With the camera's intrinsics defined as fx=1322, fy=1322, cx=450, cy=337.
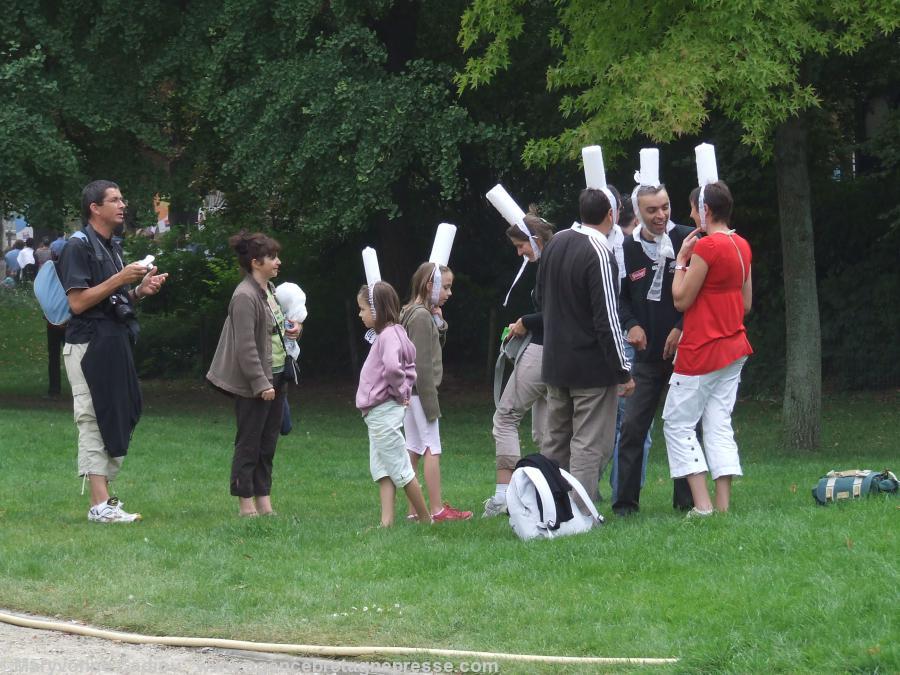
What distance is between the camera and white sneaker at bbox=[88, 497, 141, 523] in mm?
9117

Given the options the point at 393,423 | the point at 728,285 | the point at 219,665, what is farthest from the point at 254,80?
the point at 219,665

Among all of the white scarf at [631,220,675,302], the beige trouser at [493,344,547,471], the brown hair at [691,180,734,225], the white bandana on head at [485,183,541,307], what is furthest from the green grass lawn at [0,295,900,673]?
the white bandana on head at [485,183,541,307]

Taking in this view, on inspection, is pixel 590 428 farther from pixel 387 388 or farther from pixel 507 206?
pixel 507 206

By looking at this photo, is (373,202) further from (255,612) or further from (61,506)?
(255,612)

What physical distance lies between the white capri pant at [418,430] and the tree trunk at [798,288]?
6743 millimetres

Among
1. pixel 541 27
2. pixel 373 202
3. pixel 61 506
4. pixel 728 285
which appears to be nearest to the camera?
pixel 728 285

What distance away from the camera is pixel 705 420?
7805mm

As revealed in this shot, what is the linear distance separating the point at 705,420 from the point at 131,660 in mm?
3660

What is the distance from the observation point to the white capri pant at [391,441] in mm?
8516

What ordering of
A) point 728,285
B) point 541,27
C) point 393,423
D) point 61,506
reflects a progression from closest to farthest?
point 728,285, point 393,423, point 61,506, point 541,27

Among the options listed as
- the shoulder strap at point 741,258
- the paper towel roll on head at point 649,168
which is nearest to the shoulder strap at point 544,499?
the shoulder strap at point 741,258

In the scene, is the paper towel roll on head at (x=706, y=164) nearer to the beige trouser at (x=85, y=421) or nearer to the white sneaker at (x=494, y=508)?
the white sneaker at (x=494, y=508)

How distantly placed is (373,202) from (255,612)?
11386 mm

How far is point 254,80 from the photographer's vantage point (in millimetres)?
17766
